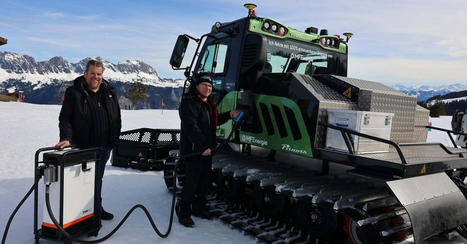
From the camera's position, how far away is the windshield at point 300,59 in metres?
5.42

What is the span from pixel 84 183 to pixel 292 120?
8.53 feet

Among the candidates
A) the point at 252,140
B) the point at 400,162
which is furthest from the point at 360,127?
the point at 252,140

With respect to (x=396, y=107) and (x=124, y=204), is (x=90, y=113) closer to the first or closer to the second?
(x=124, y=204)

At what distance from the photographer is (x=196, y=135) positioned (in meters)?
4.63

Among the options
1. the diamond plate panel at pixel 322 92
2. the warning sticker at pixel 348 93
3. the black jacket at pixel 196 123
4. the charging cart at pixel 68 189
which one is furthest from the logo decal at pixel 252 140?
the charging cart at pixel 68 189

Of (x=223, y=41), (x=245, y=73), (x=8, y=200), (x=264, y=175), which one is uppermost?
(x=223, y=41)

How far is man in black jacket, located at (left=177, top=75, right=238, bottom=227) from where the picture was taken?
15.4ft

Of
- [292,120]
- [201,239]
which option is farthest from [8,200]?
[292,120]

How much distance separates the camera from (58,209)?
12.5 feet

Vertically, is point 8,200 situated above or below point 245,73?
below

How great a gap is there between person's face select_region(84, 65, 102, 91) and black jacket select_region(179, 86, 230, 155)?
3.72 ft

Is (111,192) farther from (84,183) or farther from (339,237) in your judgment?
(339,237)

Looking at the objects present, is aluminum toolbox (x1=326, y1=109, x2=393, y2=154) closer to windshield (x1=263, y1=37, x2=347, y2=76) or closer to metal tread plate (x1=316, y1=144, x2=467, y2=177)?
metal tread plate (x1=316, y1=144, x2=467, y2=177)

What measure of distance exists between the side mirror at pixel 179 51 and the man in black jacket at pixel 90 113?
1.56m
